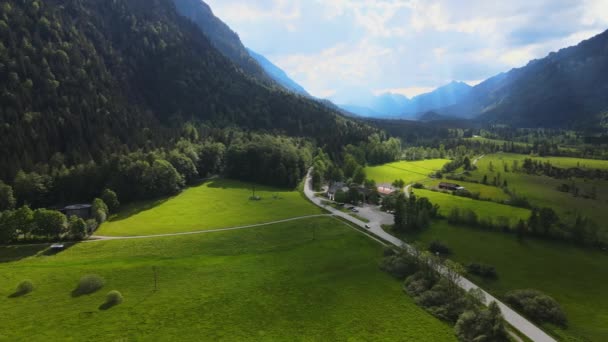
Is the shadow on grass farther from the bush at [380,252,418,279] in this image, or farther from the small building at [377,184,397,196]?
the small building at [377,184,397,196]

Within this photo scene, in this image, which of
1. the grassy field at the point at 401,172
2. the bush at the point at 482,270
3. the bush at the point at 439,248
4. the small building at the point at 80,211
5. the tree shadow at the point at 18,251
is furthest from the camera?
the grassy field at the point at 401,172

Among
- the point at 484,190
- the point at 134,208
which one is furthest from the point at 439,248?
the point at 134,208

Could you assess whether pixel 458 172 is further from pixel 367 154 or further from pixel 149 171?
pixel 149 171

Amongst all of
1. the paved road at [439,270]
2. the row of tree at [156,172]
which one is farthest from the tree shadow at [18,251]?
the paved road at [439,270]

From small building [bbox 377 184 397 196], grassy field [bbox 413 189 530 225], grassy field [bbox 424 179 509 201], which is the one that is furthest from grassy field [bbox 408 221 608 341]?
grassy field [bbox 424 179 509 201]

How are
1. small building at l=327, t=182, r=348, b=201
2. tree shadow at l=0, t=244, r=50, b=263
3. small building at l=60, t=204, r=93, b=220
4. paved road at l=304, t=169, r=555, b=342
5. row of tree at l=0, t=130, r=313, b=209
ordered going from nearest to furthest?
paved road at l=304, t=169, r=555, b=342
tree shadow at l=0, t=244, r=50, b=263
small building at l=60, t=204, r=93, b=220
row of tree at l=0, t=130, r=313, b=209
small building at l=327, t=182, r=348, b=201

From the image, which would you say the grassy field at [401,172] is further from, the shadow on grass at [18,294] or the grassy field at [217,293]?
the shadow on grass at [18,294]

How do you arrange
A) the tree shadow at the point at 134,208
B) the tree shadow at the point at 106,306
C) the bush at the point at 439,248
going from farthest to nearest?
the tree shadow at the point at 134,208 < the bush at the point at 439,248 < the tree shadow at the point at 106,306
